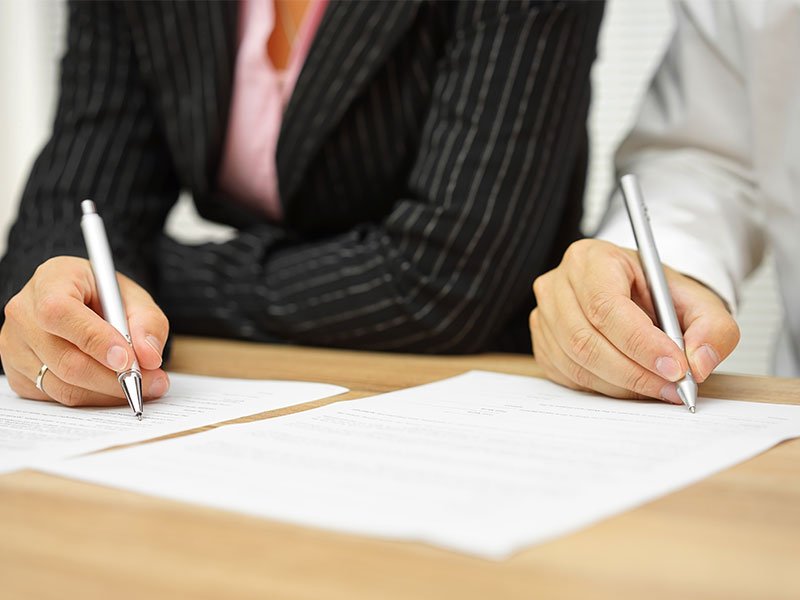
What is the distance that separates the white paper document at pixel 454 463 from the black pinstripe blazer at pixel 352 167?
0.27 meters

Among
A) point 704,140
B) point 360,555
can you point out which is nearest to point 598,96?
point 704,140

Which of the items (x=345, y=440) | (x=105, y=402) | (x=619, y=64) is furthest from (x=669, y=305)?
(x=619, y=64)

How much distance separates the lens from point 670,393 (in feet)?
1.83

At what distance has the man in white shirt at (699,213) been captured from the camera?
584mm

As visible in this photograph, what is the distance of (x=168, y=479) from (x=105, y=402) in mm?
210

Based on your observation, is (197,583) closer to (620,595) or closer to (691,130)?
(620,595)

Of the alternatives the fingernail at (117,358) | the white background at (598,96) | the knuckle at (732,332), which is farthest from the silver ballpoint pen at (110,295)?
the white background at (598,96)

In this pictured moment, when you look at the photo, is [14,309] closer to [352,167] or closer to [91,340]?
[91,340]

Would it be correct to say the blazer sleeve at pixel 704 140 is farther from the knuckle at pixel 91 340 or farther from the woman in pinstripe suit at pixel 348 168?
the knuckle at pixel 91 340

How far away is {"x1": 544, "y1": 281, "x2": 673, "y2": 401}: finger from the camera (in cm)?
57

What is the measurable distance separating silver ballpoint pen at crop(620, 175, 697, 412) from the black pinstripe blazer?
0.19 m

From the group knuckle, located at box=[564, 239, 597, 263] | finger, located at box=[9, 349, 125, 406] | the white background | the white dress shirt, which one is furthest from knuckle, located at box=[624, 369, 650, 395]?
the white background

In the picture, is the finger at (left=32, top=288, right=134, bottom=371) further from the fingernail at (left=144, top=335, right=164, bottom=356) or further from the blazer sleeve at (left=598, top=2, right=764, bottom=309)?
the blazer sleeve at (left=598, top=2, right=764, bottom=309)

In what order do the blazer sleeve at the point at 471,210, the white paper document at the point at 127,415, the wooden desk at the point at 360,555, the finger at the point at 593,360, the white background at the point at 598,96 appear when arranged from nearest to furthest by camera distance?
the wooden desk at the point at 360,555 < the white paper document at the point at 127,415 < the finger at the point at 593,360 < the blazer sleeve at the point at 471,210 < the white background at the point at 598,96
